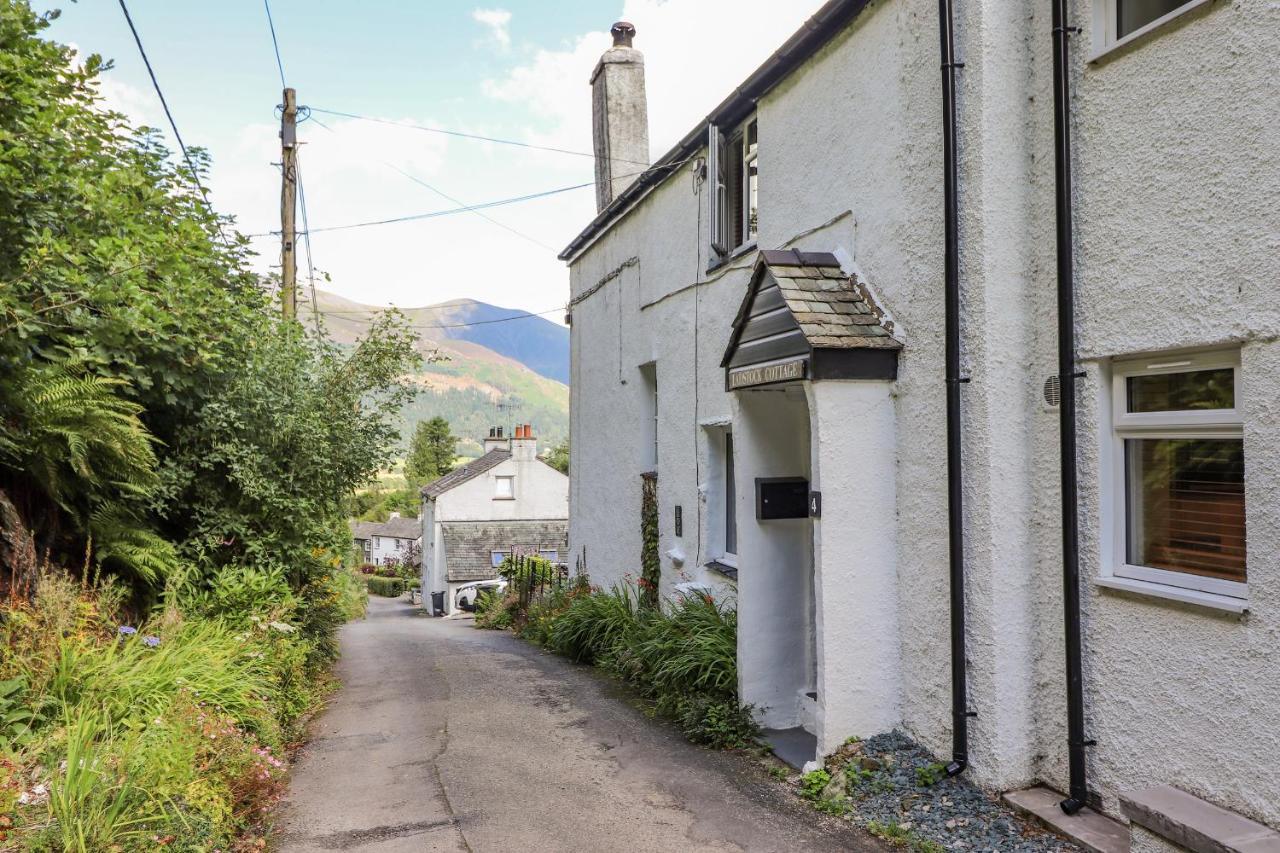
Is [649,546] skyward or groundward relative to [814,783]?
skyward

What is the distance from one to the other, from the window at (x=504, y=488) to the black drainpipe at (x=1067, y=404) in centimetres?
3882

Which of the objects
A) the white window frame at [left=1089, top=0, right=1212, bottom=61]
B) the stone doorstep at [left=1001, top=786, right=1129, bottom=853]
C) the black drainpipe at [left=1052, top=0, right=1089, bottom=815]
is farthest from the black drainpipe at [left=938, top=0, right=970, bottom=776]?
the white window frame at [left=1089, top=0, right=1212, bottom=61]

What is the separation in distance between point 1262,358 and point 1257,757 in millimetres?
1881

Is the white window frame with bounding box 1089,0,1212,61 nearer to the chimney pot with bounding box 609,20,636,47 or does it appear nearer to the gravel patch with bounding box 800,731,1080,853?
the gravel patch with bounding box 800,731,1080,853

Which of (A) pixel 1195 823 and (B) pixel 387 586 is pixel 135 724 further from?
(B) pixel 387 586

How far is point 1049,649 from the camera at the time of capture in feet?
17.6

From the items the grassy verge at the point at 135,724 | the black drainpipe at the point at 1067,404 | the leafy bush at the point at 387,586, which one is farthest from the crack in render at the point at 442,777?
the leafy bush at the point at 387,586

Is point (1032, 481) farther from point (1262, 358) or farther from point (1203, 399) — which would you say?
point (1262, 358)

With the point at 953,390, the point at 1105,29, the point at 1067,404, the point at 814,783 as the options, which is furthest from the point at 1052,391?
the point at 814,783

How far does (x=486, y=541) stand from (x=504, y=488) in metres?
2.73

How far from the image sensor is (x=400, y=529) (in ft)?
218

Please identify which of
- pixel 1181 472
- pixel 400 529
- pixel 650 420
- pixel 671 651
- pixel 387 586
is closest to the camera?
pixel 1181 472

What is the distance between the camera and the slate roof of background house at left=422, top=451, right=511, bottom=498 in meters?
42.3

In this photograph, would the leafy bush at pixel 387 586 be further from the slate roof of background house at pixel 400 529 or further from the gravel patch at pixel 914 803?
the gravel patch at pixel 914 803
